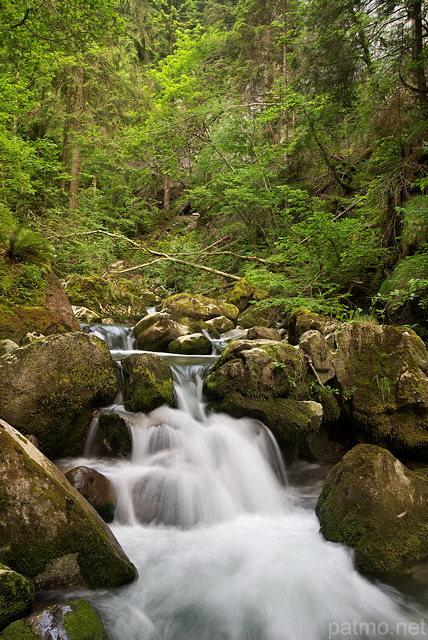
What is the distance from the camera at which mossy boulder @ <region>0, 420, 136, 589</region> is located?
2420mm

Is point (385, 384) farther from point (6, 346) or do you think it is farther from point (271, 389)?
point (6, 346)

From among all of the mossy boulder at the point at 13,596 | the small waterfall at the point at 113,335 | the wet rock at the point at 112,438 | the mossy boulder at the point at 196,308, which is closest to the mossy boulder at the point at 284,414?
the wet rock at the point at 112,438

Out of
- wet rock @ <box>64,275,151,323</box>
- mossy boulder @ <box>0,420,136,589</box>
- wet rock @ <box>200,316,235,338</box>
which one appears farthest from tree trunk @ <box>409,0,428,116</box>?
wet rock @ <box>64,275,151,323</box>

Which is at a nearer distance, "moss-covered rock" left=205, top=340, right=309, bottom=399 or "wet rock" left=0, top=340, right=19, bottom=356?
"wet rock" left=0, top=340, right=19, bottom=356

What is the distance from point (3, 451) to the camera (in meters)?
2.55

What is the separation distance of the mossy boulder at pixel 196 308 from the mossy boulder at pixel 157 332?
930mm

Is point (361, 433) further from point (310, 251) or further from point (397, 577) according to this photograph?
point (310, 251)

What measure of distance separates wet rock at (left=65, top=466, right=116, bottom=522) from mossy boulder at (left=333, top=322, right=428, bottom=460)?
359 cm

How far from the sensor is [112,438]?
475 centimetres

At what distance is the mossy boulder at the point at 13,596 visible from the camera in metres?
1.99

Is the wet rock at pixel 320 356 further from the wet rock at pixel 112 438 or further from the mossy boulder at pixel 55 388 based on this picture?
the mossy boulder at pixel 55 388

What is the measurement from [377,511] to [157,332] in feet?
21.2

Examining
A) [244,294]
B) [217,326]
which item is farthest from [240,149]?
[217,326]

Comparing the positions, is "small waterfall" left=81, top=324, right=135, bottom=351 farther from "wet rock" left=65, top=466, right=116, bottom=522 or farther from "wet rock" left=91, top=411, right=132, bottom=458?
"wet rock" left=65, top=466, right=116, bottom=522
